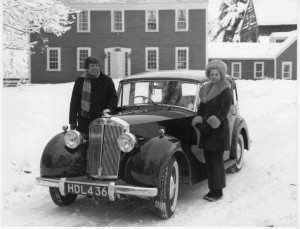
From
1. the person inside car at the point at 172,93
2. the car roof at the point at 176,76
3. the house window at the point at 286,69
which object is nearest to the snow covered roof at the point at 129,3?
the house window at the point at 286,69

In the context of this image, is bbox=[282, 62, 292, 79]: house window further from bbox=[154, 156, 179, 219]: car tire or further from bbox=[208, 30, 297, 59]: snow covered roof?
bbox=[154, 156, 179, 219]: car tire

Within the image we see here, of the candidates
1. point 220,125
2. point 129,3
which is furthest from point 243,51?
point 220,125

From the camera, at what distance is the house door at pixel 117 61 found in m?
25.8

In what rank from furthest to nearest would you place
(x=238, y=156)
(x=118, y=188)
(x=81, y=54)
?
1. (x=81, y=54)
2. (x=238, y=156)
3. (x=118, y=188)

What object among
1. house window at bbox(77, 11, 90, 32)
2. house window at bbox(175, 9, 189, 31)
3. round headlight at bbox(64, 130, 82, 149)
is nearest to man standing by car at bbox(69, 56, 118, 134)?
round headlight at bbox(64, 130, 82, 149)

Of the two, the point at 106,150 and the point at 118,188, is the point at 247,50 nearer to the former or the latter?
the point at 106,150

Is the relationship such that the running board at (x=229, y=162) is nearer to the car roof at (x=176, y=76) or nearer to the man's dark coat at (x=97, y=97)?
the car roof at (x=176, y=76)

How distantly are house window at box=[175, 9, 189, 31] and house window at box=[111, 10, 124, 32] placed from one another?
137 inches

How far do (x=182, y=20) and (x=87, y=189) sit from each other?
72.7 ft

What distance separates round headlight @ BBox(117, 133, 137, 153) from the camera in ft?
15.3

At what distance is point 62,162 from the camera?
16.4 ft

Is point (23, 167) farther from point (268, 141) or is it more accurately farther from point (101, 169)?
point (268, 141)

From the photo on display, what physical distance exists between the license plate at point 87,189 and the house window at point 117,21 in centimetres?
2208

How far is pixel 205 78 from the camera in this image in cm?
607
